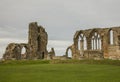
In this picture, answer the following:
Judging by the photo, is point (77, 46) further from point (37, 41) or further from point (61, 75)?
point (61, 75)

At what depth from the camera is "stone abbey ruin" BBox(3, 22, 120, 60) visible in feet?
186

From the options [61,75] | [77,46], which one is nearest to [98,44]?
[77,46]

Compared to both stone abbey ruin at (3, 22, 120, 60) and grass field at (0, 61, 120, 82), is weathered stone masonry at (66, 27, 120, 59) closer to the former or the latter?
stone abbey ruin at (3, 22, 120, 60)

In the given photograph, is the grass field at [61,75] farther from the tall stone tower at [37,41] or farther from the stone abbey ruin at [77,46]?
the tall stone tower at [37,41]

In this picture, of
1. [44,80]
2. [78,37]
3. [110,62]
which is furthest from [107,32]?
[44,80]

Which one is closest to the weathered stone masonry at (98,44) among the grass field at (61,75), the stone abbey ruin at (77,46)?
the stone abbey ruin at (77,46)

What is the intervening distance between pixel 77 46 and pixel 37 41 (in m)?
Answer: 11.7

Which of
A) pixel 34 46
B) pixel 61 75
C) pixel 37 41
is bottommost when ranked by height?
pixel 61 75

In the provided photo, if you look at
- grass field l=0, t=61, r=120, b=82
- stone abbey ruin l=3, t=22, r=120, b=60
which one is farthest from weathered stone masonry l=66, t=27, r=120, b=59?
grass field l=0, t=61, r=120, b=82

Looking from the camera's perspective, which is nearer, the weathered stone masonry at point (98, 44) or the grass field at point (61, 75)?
the grass field at point (61, 75)

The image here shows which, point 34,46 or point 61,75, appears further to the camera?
point 34,46

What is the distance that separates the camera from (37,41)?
7131cm

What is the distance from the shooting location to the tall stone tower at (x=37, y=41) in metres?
70.4

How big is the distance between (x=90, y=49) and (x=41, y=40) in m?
14.9
